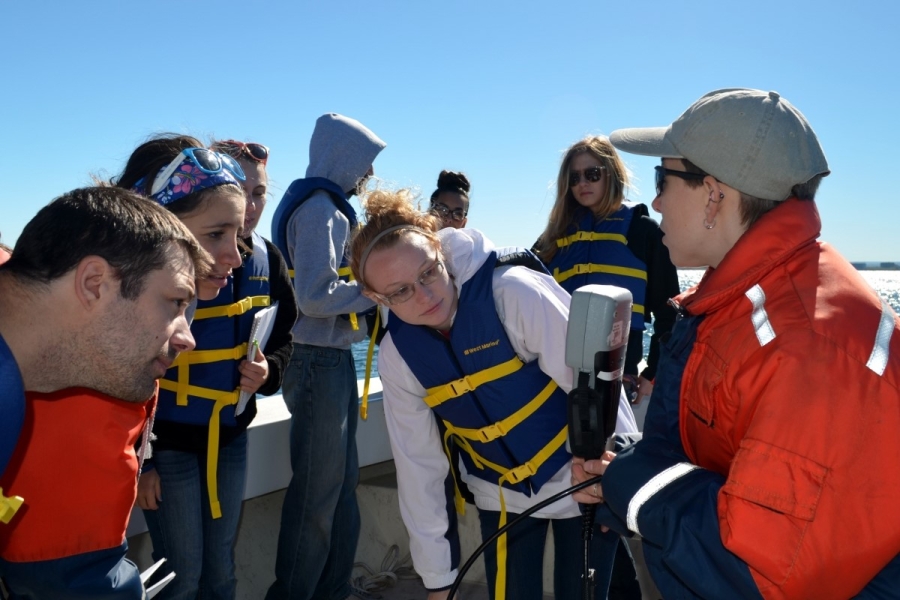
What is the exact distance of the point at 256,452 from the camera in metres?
3.69

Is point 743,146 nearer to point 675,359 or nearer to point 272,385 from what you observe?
point 675,359

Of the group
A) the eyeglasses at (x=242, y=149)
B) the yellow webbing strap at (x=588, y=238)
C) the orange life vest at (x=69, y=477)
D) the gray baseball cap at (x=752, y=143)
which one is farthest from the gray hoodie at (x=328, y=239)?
the gray baseball cap at (x=752, y=143)

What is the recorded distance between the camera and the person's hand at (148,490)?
2609 millimetres

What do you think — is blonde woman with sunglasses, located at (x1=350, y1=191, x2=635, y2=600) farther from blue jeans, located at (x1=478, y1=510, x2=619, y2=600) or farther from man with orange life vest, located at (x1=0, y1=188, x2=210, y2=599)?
man with orange life vest, located at (x1=0, y1=188, x2=210, y2=599)

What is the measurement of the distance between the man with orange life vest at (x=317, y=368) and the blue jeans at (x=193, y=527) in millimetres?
617

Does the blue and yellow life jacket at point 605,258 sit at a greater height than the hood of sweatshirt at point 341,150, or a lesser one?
lesser

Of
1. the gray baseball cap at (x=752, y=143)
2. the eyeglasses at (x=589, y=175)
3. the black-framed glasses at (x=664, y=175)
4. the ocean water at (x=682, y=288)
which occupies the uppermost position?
the eyeglasses at (x=589, y=175)

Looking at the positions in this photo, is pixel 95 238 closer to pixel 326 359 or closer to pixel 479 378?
pixel 479 378

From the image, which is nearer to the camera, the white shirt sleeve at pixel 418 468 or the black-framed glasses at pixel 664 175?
the black-framed glasses at pixel 664 175

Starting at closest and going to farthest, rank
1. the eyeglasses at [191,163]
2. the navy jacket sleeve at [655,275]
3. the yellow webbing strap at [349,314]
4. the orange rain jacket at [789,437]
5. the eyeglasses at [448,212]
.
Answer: the orange rain jacket at [789,437] < the eyeglasses at [191,163] < the yellow webbing strap at [349,314] < the navy jacket sleeve at [655,275] < the eyeglasses at [448,212]

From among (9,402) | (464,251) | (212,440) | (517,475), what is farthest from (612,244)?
(9,402)

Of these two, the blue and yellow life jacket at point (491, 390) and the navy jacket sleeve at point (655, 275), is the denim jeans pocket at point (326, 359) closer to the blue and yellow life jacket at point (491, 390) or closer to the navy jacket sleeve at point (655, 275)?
the blue and yellow life jacket at point (491, 390)

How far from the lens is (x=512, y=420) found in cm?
254

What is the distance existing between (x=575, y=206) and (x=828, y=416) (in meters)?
3.08
